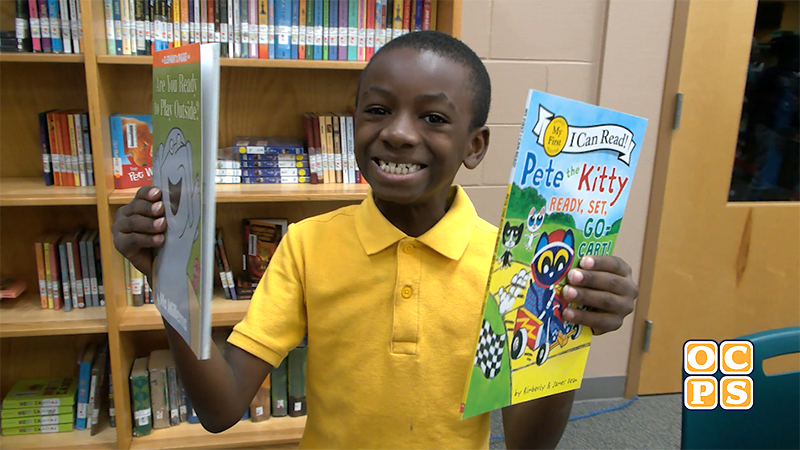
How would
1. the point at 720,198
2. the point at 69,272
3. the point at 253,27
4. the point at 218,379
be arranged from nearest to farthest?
the point at 218,379, the point at 253,27, the point at 69,272, the point at 720,198

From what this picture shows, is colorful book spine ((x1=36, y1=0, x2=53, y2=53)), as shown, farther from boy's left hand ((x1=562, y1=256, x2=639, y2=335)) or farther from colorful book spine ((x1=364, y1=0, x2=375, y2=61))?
boy's left hand ((x1=562, y1=256, x2=639, y2=335))

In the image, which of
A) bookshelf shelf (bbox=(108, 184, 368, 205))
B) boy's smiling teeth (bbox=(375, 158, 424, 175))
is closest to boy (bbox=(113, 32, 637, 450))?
boy's smiling teeth (bbox=(375, 158, 424, 175))

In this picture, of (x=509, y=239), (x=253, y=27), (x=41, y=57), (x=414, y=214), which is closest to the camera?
(x=509, y=239)

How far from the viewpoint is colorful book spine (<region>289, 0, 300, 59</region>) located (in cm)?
183

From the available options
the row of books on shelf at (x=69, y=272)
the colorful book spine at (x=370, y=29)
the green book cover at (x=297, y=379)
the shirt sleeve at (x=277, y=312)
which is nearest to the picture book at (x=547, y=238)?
the shirt sleeve at (x=277, y=312)

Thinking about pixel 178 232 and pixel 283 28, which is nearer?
pixel 178 232

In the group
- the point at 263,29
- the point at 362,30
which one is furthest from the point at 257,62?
the point at 362,30

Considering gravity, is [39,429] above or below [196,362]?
below

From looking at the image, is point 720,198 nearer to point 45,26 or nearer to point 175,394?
point 175,394

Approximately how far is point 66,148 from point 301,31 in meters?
0.89

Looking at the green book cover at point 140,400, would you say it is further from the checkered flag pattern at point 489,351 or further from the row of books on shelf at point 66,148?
the checkered flag pattern at point 489,351

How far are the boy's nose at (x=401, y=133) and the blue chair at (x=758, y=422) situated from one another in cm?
69

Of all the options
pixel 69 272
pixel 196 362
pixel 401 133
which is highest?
pixel 401 133

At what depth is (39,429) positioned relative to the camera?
1973mm
